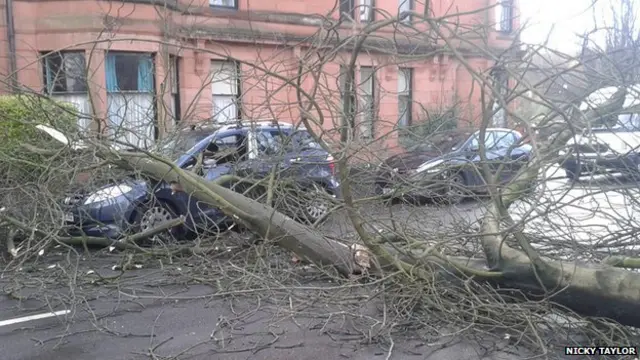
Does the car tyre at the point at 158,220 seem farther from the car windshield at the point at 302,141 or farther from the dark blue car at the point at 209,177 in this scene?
the car windshield at the point at 302,141

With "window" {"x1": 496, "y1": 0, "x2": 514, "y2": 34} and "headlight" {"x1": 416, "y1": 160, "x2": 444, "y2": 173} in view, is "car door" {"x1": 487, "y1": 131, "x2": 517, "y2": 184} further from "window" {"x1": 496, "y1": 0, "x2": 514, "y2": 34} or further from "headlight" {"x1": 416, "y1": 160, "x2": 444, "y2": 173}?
"window" {"x1": 496, "y1": 0, "x2": 514, "y2": 34}

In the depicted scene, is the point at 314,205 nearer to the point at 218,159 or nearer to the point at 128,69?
the point at 218,159

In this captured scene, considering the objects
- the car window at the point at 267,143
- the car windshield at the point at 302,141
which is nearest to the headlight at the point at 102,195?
the car window at the point at 267,143

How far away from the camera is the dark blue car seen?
22.0 ft

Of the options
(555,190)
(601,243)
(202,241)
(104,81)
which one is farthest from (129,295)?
(104,81)

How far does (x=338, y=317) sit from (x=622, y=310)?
82.5 inches

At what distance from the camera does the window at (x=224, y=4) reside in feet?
50.7

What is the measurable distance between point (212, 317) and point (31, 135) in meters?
3.93

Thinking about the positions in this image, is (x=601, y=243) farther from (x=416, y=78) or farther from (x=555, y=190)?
(x=416, y=78)

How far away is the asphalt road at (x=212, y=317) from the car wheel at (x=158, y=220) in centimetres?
82

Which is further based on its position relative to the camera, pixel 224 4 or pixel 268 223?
pixel 224 4

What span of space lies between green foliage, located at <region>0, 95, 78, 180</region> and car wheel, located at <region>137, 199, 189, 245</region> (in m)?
1.29

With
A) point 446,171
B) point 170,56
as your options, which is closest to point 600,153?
point 446,171

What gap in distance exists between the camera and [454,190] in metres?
5.88
